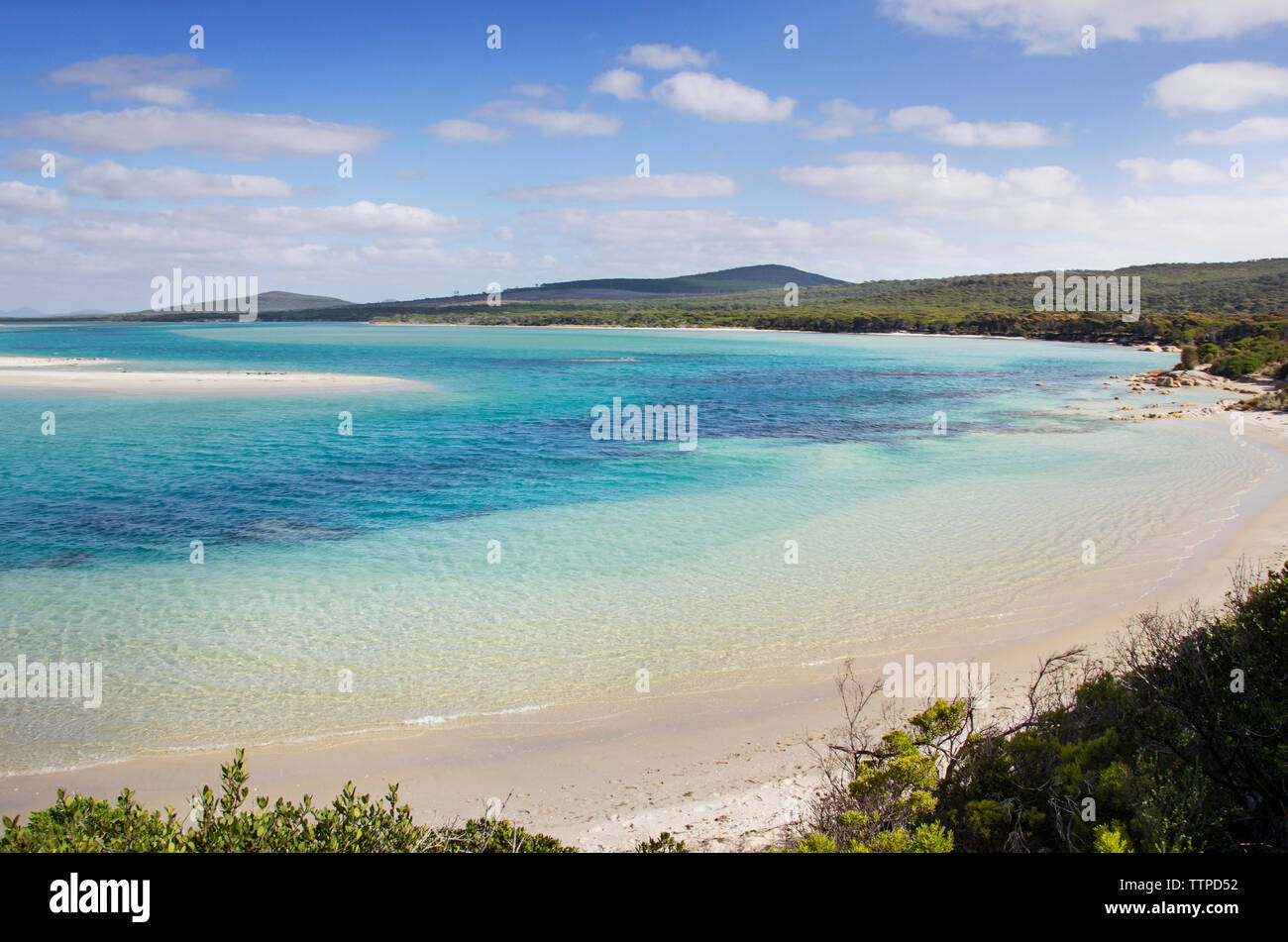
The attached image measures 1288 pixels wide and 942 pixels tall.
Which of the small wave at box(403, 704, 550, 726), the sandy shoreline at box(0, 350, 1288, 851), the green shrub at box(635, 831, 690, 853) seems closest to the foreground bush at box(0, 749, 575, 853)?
the green shrub at box(635, 831, 690, 853)

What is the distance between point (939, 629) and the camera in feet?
31.2

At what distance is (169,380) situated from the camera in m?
41.1

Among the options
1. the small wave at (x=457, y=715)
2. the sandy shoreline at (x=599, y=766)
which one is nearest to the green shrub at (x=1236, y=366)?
the sandy shoreline at (x=599, y=766)

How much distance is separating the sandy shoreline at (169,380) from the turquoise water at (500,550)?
10135 millimetres

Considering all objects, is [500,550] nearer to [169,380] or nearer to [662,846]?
[662,846]

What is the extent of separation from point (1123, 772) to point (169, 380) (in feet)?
155

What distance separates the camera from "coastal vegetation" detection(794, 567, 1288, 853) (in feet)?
13.8

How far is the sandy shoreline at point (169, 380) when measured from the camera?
125ft

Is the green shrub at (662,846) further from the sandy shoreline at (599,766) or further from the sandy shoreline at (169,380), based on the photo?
the sandy shoreline at (169,380)

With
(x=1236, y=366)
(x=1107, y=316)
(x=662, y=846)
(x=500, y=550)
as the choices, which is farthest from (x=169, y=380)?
(x=1107, y=316)

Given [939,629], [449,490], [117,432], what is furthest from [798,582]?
[117,432]

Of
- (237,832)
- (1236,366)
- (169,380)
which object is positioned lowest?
(237,832)

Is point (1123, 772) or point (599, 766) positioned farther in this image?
point (599, 766)

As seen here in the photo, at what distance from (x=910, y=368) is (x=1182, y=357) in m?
16.6
